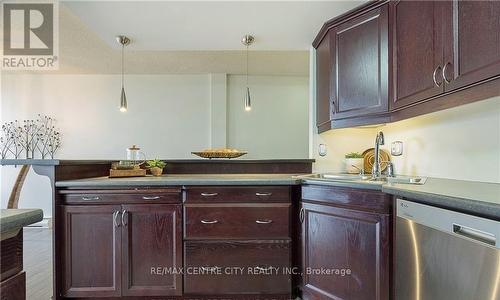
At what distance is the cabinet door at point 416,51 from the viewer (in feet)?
4.58

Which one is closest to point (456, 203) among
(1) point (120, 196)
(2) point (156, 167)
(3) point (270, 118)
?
(1) point (120, 196)

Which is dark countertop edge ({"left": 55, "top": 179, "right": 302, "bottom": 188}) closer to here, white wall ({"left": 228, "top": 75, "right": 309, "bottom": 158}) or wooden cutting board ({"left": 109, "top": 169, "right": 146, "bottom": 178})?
wooden cutting board ({"left": 109, "top": 169, "right": 146, "bottom": 178})

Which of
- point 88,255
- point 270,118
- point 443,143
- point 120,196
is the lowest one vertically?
point 88,255

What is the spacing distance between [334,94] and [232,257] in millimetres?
1412

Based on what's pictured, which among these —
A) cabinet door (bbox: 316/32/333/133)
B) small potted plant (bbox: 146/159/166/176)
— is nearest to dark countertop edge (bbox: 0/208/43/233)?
small potted plant (bbox: 146/159/166/176)

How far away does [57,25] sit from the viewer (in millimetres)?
2926

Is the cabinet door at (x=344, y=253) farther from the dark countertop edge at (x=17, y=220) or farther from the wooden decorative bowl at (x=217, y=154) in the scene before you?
the dark countertop edge at (x=17, y=220)

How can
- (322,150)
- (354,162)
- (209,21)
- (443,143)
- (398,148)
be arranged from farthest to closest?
(322,150) → (354,162) → (209,21) → (398,148) → (443,143)

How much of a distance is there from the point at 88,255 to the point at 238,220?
103 centimetres

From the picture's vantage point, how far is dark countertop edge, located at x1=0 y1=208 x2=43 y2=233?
0.54 m

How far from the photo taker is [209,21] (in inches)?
88.0

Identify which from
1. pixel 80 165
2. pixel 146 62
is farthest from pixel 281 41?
pixel 146 62

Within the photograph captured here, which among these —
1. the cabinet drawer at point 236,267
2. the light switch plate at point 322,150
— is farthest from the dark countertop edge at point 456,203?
the light switch plate at point 322,150

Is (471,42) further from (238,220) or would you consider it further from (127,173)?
(127,173)
